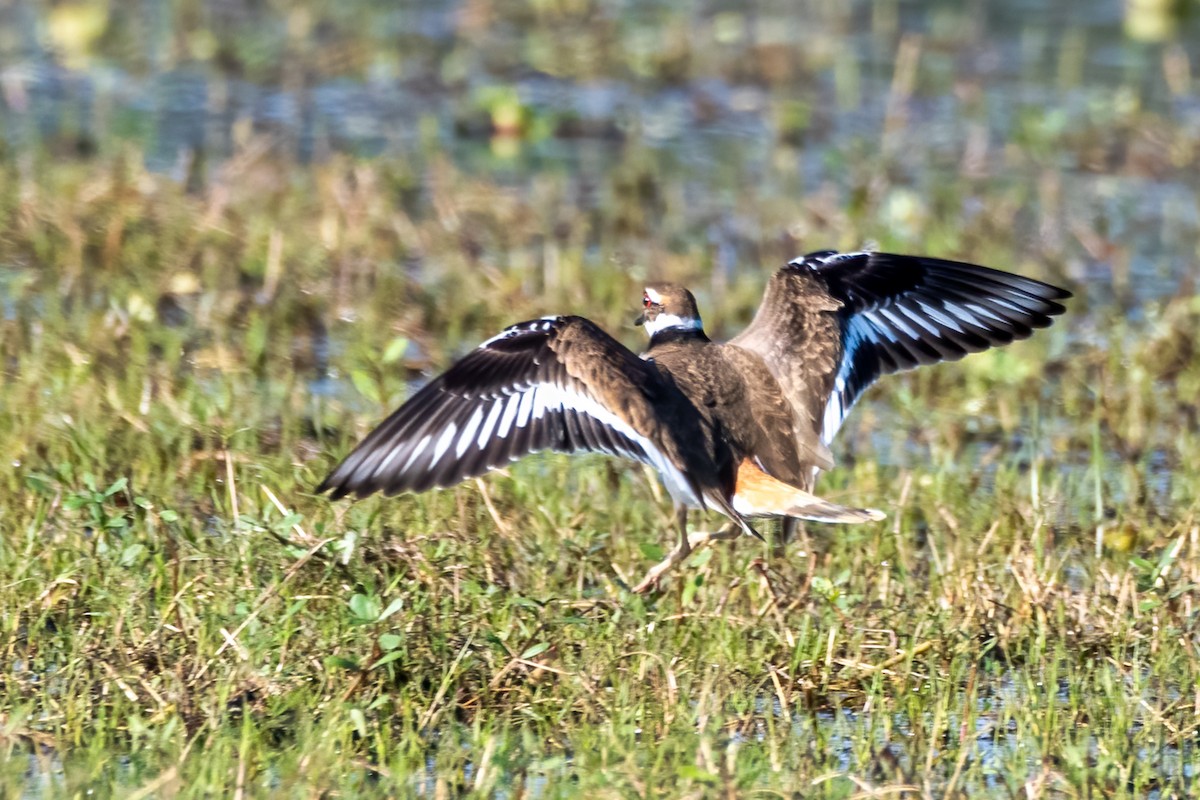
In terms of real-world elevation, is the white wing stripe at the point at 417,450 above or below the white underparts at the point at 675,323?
above

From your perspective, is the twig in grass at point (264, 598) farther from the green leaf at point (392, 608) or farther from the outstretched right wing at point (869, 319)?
the outstretched right wing at point (869, 319)

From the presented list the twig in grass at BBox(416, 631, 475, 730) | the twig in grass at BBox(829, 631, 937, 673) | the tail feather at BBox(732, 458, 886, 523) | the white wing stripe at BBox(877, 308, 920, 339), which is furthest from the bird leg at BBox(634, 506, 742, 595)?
the white wing stripe at BBox(877, 308, 920, 339)

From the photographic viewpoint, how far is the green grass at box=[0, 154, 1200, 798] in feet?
14.8

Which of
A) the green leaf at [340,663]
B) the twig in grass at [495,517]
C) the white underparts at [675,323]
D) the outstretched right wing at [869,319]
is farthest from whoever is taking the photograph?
the white underparts at [675,323]

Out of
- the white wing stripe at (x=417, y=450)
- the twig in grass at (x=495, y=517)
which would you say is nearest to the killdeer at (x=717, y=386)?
the white wing stripe at (x=417, y=450)

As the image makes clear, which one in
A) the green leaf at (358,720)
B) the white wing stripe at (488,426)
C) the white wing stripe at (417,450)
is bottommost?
the green leaf at (358,720)

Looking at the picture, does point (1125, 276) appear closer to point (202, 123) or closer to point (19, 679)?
point (202, 123)

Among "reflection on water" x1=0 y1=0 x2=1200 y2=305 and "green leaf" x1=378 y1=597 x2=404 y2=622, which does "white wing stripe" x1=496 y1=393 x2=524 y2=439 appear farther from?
A: "reflection on water" x1=0 y1=0 x2=1200 y2=305

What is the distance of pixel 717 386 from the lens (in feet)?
18.5

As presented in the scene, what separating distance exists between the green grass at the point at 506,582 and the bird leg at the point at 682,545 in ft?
Result: 0.22

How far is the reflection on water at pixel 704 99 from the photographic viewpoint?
10203 mm

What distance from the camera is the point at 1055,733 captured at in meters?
4.75

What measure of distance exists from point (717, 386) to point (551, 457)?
Result: 107 centimetres

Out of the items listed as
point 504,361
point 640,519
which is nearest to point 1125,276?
point 640,519
